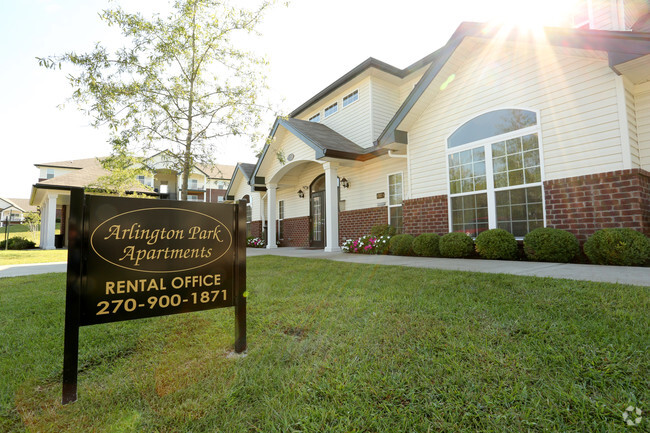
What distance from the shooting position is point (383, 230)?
31.6 feet

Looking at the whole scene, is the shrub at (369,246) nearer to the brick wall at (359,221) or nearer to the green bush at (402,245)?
the green bush at (402,245)

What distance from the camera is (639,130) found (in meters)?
5.54

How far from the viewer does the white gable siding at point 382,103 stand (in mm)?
11281

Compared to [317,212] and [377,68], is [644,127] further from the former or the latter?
[317,212]

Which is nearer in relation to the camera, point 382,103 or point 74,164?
point 382,103

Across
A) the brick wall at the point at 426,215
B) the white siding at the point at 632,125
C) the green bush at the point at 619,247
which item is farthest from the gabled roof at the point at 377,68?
the green bush at the point at 619,247

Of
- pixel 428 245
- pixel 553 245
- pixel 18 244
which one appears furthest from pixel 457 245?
pixel 18 244

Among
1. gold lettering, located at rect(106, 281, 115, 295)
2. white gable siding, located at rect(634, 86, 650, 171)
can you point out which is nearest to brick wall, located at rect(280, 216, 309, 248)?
white gable siding, located at rect(634, 86, 650, 171)

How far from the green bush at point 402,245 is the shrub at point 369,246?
0.60 metres

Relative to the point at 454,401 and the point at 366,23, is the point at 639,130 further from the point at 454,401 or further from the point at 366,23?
the point at 454,401

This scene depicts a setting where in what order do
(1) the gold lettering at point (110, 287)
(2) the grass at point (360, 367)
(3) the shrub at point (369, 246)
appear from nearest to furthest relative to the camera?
1. (2) the grass at point (360, 367)
2. (1) the gold lettering at point (110, 287)
3. (3) the shrub at point (369, 246)

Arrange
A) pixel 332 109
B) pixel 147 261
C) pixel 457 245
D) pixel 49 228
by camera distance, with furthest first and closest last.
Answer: pixel 49 228 < pixel 332 109 < pixel 457 245 < pixel 147 261

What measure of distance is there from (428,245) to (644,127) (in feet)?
14.5

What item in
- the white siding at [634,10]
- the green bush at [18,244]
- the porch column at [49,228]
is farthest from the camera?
the green bush at [18,244]
